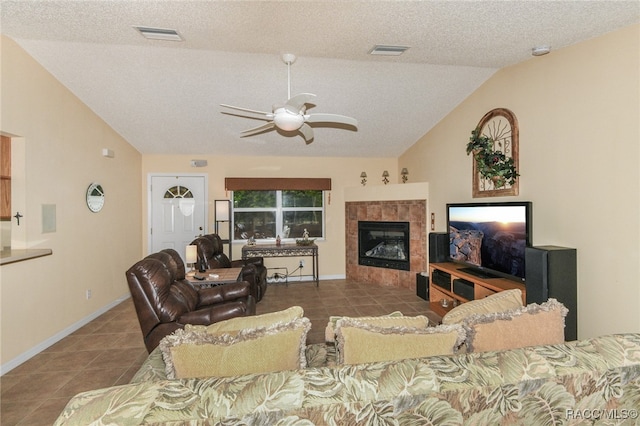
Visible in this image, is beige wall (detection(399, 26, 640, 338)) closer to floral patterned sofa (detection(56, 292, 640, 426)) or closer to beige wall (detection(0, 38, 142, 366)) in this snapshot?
floral patterned sofa (detection(56, 292, 640, 426))

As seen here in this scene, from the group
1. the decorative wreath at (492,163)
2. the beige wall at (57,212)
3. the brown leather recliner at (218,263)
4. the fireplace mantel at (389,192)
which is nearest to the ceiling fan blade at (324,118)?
the decorative wreath at (492,163)

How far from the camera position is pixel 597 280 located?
2.65 m

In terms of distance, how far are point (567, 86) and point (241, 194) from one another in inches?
198

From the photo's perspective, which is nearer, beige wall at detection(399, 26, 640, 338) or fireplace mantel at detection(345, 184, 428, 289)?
beige wall at detection(399, 26, 640, 338)

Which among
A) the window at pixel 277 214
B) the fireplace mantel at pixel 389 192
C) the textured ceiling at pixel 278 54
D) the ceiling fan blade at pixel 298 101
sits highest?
the textured ceiling at pixel 278 54

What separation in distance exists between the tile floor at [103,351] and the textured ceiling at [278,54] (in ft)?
8.70

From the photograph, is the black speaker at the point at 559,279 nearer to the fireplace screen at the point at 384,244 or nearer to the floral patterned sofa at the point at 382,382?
the floral patterned sofa at the point at 382,382

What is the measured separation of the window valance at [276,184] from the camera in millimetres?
5828

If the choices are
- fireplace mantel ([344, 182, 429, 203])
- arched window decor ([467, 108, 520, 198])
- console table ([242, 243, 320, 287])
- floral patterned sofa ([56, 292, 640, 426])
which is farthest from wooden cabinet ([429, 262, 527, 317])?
console table ([242, 243, 320, 287])

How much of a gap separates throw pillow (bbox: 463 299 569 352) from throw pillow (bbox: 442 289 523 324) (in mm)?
184

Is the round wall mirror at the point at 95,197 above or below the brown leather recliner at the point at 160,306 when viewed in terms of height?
above

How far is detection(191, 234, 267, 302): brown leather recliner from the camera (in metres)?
4.24

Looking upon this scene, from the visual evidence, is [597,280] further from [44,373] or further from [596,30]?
[44,373]

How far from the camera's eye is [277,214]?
6230 millimetres
